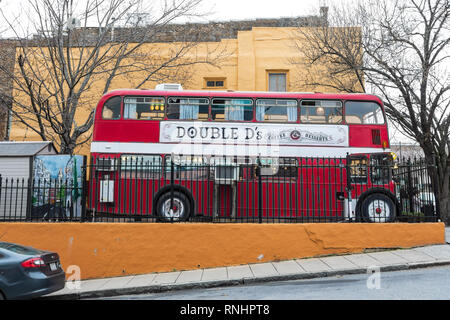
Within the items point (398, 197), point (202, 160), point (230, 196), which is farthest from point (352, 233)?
point (202, 160)

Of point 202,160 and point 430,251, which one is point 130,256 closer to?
point 202,160

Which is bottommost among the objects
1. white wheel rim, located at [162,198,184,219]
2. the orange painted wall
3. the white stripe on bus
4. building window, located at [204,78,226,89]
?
the orange painted wall

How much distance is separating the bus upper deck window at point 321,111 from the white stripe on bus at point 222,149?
95cm

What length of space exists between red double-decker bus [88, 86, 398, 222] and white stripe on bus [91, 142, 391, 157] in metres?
0.03

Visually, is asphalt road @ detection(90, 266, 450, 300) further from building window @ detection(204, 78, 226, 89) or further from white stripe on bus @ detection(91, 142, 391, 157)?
building window @ detection(204, 78, 226, 89)

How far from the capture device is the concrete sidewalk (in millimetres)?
8133

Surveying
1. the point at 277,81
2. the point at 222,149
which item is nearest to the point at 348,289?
the point at 222,149

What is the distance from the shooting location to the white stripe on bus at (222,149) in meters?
12.4

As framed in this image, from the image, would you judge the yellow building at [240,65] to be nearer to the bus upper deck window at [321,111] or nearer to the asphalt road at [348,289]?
the bus upper deck window at [321,111]

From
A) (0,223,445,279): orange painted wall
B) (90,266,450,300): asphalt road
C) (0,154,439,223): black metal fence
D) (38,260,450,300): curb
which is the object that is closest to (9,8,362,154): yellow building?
(0,154,439,223): black metal fence

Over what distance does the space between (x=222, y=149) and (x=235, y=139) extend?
540 mm

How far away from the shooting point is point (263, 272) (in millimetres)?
8508

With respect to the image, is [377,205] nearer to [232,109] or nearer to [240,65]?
[232,109]

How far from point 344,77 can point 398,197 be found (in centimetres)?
982
